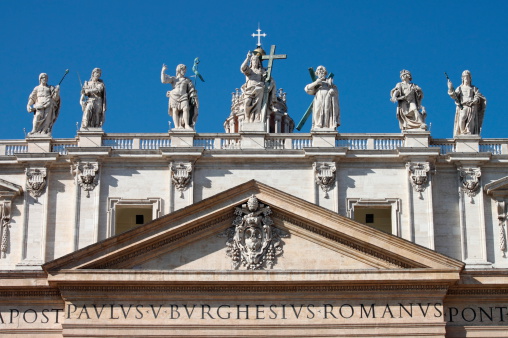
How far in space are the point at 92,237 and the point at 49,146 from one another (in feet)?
11.6

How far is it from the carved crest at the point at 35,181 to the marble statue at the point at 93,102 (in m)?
2.11

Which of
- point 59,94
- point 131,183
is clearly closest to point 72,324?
point 131,183

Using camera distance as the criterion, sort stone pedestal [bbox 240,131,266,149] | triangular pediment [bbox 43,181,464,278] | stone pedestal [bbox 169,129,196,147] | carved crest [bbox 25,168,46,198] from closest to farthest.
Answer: triangular pediment [bbox 43,181,464,278] < carved crest [bbox 25,168,46,198] < stone pedestal [bbox 169,129,196,147] < stone pedestal [bbox 240,131,266,149]

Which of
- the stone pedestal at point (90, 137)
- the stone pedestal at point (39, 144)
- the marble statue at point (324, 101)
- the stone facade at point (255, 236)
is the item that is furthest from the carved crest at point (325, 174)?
the stone pedestal at point (39, 144)

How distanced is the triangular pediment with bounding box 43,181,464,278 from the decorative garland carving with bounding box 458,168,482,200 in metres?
3.60

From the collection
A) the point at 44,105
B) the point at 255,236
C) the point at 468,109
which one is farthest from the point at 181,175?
the point at 468,109

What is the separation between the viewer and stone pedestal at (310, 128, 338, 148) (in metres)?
47.7

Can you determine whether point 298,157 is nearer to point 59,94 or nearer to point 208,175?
point 208,175

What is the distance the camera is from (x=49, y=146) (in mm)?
47844

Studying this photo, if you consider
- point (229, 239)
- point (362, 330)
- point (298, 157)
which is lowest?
point (362, 330)

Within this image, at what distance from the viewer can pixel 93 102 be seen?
4841 centimetres

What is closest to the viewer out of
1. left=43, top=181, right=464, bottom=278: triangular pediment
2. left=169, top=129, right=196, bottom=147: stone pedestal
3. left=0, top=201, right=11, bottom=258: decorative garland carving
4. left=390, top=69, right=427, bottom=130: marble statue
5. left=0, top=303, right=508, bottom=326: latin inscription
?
left=0, top=303, right=508, bottom=326: latin inscription

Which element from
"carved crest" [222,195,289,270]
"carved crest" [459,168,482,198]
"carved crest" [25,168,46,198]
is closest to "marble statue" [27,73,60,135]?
"carved crest" [25,168,46,198]

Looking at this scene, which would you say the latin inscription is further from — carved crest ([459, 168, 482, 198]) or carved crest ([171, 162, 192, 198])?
carved crest ([459, 168, 482, 198])
